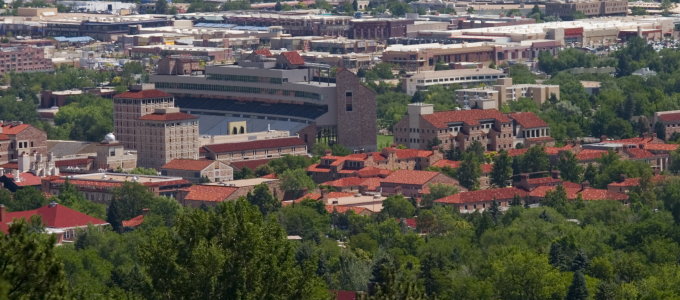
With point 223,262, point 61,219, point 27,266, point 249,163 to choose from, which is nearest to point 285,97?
point 249,163

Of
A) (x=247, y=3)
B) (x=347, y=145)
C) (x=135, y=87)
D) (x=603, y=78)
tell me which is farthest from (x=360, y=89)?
(x=247, y=3)

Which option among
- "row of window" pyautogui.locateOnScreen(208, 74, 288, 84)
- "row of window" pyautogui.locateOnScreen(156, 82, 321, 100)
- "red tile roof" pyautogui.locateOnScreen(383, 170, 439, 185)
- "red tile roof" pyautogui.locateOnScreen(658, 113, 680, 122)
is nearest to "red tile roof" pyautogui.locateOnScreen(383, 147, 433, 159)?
"red tile roof" pyautogui.locateOnScreen(383, 170, 439, 185)

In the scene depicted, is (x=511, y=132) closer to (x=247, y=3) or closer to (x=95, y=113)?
(x=95, y=113)

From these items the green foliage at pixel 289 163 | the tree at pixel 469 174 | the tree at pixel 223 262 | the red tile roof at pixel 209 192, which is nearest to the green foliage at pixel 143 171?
the green foliage at pixel 289 163

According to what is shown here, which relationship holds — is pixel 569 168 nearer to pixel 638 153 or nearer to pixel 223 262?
pixel 638 153

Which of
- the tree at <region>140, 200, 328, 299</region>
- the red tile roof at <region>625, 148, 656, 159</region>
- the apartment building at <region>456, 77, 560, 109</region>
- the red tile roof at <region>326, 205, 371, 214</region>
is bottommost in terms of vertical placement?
the apartment building at <region>456, 77, 560, 109</region>

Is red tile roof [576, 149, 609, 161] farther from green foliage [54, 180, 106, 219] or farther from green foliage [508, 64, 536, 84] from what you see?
green foliage [508, 64, 536, 84]

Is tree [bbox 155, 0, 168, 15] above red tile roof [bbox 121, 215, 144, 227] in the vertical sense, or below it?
below
